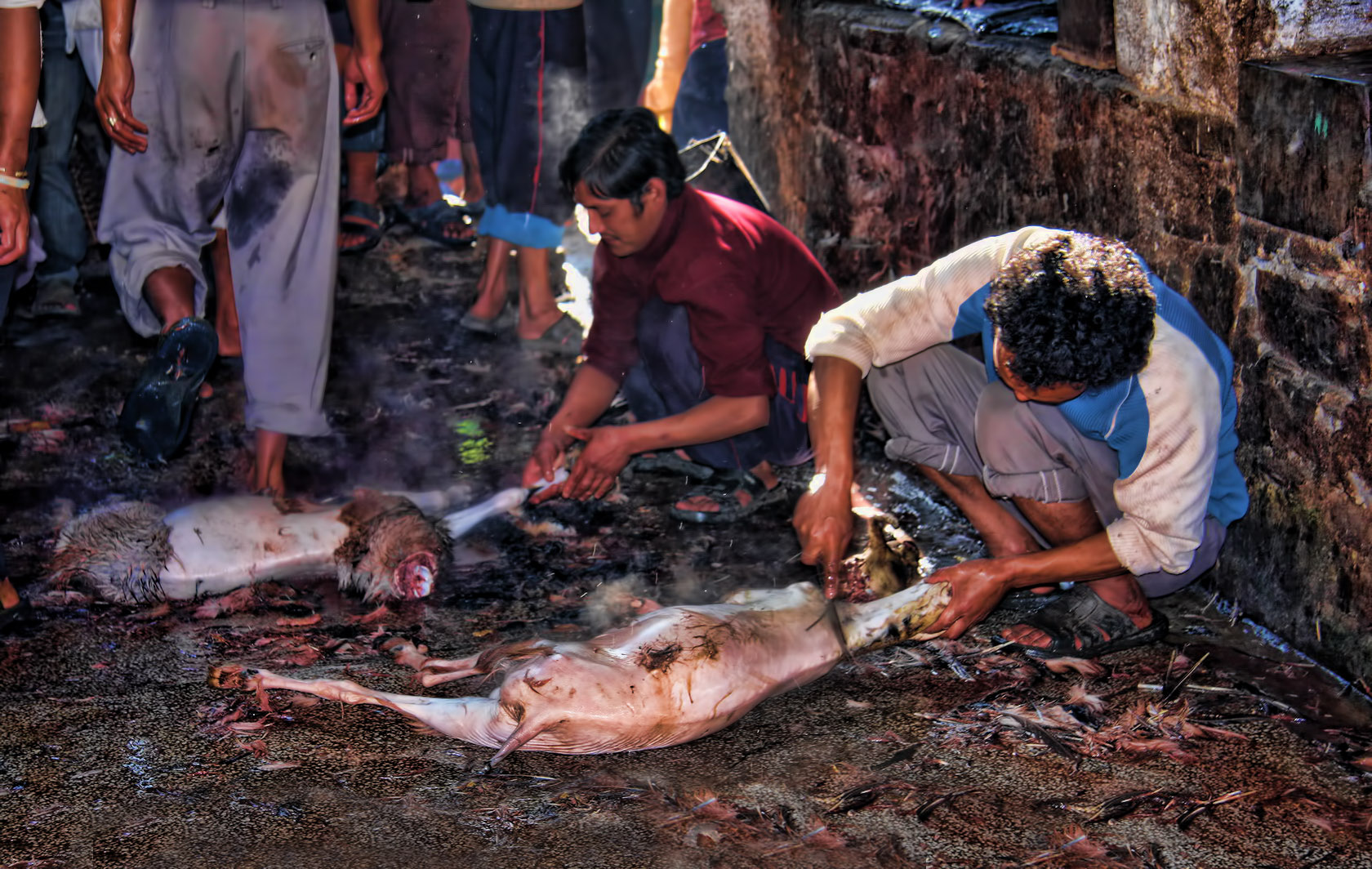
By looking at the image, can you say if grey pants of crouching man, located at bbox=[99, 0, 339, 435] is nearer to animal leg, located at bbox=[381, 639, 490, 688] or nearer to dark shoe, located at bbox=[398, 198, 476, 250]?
animal leg, located at bbox=[381, 639, 490, 688]

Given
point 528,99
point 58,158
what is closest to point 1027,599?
point 528,99

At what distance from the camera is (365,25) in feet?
13.4

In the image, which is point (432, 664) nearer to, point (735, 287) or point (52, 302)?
point (735, 287)

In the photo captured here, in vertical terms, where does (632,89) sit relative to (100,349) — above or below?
above

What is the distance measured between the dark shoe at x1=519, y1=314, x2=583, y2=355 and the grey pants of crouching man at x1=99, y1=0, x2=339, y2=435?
147 cm

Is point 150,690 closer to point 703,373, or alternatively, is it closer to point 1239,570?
point 703,373

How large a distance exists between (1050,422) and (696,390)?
4.31 feet

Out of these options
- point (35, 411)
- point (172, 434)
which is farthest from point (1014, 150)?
point (35, 411)

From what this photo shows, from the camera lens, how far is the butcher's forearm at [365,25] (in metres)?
4.05

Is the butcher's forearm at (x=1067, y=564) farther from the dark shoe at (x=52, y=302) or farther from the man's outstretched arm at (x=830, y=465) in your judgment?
the dark shoe at (x=52, y=302)

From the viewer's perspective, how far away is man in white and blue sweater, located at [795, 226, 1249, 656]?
8.93 ft

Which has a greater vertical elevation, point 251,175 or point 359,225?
point 251,175

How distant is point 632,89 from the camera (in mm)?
5918

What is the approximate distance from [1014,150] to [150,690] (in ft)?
9.64
